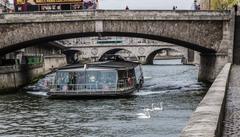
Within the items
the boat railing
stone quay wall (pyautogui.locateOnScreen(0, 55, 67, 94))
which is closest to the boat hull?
the boat railing

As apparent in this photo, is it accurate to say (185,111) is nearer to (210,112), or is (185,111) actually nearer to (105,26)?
(210,112)

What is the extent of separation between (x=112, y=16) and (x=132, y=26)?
77.4 inches

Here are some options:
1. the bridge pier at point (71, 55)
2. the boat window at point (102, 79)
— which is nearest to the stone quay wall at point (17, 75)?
the boat window at point (102, 79)

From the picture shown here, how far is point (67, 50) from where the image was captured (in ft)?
353

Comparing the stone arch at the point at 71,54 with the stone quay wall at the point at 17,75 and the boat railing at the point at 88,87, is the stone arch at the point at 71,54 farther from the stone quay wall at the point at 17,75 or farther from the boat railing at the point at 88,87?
the boat railing at the point at 88,87

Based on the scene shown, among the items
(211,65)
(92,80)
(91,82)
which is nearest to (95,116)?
(91,82)

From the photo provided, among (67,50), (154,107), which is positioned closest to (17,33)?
(154,107)

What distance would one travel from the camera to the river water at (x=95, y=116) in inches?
850

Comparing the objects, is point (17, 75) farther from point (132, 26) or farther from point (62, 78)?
point (62, 78)

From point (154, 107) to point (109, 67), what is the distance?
33.1 ft

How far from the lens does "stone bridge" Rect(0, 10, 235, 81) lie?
46375 millimetres

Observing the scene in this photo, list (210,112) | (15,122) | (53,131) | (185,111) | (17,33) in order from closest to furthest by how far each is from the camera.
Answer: (210,112) → (53,131) → (15,122) → (185,111) → (17,33)

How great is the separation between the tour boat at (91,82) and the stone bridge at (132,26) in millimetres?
7595

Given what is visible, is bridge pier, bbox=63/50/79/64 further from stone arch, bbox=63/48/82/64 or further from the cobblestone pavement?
the cobblestone pavement
